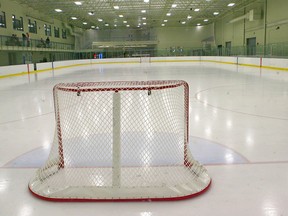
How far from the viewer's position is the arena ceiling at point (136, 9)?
2688cm

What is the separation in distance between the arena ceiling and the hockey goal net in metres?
22.7

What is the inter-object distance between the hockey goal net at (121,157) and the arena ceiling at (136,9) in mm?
22677

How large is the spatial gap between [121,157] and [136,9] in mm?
28433

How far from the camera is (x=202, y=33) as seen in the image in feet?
146

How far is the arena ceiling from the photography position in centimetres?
2688

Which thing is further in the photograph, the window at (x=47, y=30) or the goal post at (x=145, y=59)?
the goal post at (x=145, y=59)

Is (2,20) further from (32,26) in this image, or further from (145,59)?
(145,59)

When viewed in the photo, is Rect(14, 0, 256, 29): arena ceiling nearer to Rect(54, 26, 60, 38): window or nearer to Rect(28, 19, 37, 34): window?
Rect(28, 19, 37, 34): window

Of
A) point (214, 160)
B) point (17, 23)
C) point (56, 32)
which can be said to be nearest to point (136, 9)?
point (17, 23)

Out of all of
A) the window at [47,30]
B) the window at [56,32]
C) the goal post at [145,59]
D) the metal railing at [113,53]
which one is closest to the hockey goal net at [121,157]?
the metal railing at [113,53]

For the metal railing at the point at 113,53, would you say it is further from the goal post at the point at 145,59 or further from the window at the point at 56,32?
the window at the point at 56,32

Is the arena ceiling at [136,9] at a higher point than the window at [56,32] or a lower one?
higher

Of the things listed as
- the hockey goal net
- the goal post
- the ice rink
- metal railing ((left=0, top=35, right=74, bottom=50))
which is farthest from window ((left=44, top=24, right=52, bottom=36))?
the hockey goal net

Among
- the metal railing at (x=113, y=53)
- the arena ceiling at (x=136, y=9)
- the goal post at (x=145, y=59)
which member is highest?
the arena ceiling at (x=136, y=9)
